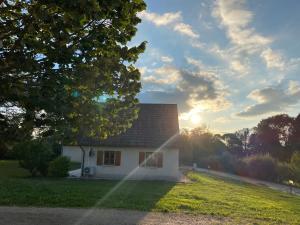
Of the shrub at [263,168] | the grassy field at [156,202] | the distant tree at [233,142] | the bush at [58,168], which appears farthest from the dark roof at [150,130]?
the distant tree at [233,142]

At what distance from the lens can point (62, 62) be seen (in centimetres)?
650

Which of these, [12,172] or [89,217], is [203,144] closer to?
[12,172]

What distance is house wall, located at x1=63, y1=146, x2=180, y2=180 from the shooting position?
24.7m

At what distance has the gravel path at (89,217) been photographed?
965 cm

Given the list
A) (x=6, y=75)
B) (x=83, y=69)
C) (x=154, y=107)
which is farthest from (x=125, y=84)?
(x=154, y=107)

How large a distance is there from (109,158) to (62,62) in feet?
62.7

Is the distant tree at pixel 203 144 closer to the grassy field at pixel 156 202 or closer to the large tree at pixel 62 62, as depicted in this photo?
the grassy field at pixel 156 202

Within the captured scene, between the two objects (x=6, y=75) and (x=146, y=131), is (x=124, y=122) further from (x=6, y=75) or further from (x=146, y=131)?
(x=146, y=131)

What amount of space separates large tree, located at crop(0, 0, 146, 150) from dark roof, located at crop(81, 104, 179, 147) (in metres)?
16.9

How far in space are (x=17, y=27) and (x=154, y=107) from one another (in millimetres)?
22767

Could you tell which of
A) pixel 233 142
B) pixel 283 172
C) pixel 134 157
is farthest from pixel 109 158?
pixel 233 142

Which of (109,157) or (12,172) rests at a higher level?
(109,157)

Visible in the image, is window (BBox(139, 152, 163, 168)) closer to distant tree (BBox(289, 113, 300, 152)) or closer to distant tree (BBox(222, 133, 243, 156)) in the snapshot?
distant tree (BBox(289, 113, 300, 152))

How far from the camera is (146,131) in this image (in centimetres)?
2609
